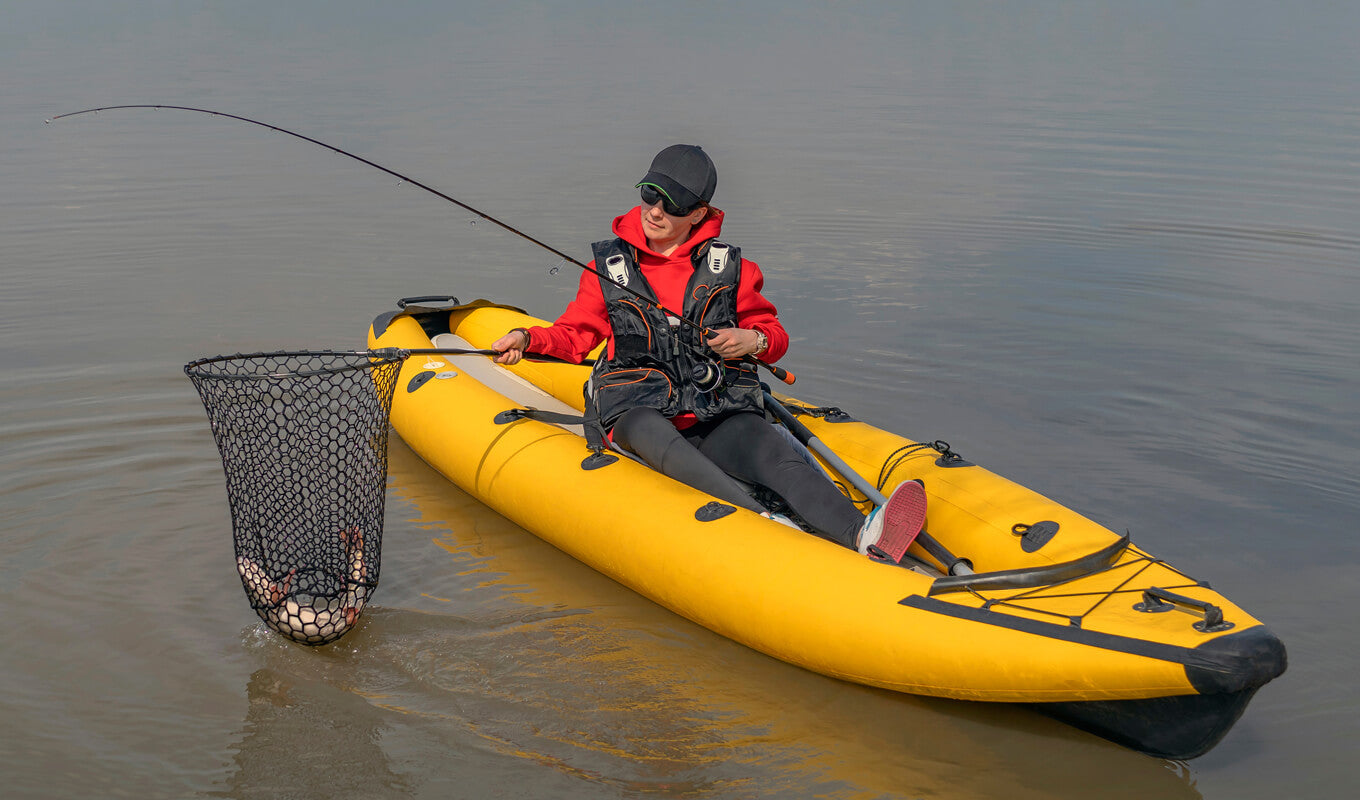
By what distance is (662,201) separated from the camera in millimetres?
4113

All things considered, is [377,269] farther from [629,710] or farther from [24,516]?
[629,710]

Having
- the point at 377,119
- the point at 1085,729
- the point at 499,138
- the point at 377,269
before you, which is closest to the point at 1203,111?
the point at 499,138

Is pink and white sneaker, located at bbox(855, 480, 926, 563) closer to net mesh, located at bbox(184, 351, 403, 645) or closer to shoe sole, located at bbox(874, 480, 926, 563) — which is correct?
shoe sole, located at bbox(874, 480, 926, 563)

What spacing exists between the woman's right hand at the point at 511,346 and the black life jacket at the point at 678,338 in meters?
0.33

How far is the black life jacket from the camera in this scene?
4.22m

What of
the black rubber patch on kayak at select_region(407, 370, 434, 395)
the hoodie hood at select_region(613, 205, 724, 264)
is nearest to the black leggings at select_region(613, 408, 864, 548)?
the hoodie hood at select_region(613, 205, 724, 264)

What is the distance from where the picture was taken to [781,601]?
3570mm

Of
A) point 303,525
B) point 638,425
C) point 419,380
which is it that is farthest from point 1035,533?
point 419,380

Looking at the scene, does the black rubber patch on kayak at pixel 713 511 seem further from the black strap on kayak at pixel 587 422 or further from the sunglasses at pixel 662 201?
the sunglasses at pixel 662 201

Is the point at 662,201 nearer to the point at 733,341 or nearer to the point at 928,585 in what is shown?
the point at 733,341

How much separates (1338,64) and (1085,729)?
66.5ft

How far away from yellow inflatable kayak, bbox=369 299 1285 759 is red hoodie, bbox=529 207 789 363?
414mm

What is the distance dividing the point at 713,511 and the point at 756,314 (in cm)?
86

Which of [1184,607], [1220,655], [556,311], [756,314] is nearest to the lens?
[1220,655]
